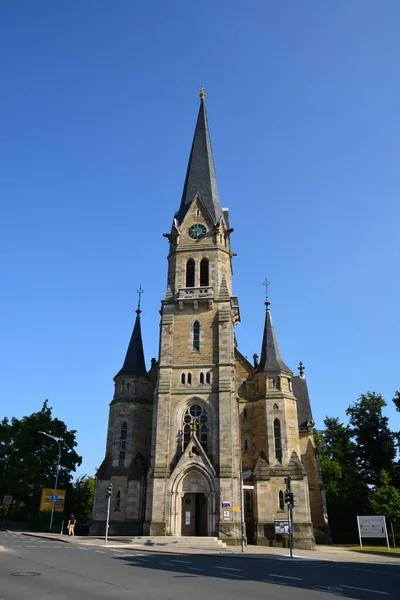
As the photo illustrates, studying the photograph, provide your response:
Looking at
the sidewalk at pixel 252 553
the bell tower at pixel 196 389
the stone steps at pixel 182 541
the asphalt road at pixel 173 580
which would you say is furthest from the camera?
the bell tower at pixel 196 389

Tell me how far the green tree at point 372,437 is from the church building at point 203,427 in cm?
1338

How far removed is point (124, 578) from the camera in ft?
43.7

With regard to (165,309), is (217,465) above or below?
below

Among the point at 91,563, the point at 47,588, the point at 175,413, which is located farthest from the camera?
the point at 175,413

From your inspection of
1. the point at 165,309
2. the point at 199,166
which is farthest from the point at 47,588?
the point at 199,166

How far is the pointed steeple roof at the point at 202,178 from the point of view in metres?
45.5

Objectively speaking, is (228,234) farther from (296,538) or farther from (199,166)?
(296,538)

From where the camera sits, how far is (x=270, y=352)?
4069 centimetres

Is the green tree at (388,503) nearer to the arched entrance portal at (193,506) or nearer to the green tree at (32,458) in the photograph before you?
the arched entrance portal at (193,506)

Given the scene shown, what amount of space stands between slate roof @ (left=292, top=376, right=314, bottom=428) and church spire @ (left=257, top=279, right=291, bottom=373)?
8085 mm

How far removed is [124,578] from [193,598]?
3.70 metres

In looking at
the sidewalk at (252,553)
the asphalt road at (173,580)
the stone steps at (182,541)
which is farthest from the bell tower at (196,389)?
the asphalt road at (173,580)

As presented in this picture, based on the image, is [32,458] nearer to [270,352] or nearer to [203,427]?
[203,427]

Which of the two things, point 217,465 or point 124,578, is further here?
point 217,465
